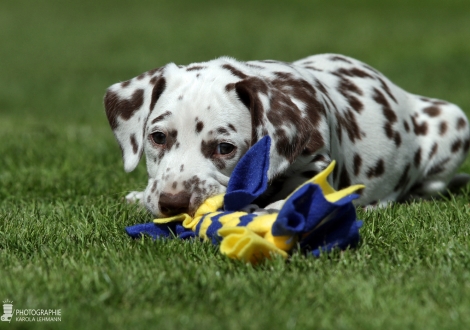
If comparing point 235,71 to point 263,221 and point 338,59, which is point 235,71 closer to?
point 263,221

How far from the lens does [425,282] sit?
3.33 metres

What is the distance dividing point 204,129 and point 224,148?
18cm

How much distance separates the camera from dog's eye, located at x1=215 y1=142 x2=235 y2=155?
4.46 meters

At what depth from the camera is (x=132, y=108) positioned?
5.00 m

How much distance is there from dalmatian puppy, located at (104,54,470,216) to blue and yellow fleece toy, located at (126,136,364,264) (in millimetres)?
119

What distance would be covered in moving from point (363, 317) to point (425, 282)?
1.82 feet

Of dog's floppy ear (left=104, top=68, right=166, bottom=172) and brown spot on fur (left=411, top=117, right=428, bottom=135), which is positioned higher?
dog's floppy ear (left=104, top=68, right=166, bottom=172)

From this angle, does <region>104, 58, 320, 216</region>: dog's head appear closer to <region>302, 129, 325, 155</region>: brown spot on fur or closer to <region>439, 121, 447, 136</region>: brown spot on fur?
<region>302, 129, 325, 155</region>: brown spot on fur

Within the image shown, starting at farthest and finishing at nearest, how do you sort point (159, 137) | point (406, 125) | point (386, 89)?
point (386, 89)
point (406, 125)
point (159, 137)

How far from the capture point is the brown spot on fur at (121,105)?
4.99 metres

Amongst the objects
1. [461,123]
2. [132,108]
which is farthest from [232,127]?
[461,123]

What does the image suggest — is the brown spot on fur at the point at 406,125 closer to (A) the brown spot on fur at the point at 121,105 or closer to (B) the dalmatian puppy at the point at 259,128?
(B) the dalmatian puppy at the point at 259,128

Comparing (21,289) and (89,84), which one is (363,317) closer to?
(21,289)

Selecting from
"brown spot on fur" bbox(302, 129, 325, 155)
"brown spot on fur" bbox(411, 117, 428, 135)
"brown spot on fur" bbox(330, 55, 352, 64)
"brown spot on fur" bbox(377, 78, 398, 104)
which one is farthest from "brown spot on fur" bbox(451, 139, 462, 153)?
"brown spot on fur" bbox(302, 129, 325, 155)
